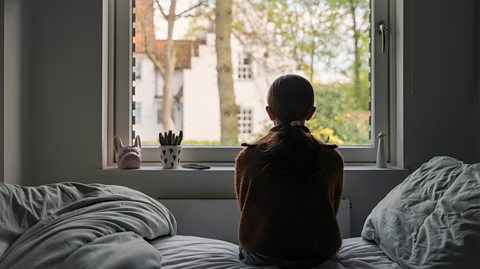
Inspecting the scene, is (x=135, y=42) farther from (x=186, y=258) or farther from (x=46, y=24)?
(x=186, y=258)

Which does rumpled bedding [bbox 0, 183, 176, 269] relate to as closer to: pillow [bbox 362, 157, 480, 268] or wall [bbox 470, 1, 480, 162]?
pillow [bbox 362, 157, 480, 268]

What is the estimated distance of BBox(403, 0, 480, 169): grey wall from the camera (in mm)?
2176

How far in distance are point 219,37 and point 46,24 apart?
71 centimetres

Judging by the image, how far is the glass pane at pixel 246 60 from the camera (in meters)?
2.34

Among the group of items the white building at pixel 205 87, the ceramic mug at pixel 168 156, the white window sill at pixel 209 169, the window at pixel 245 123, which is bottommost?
the white window sill at pixel 209 169

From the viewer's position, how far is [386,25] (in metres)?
2.30

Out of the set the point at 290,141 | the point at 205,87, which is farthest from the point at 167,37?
the point at 290,141

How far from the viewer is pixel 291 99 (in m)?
1.51

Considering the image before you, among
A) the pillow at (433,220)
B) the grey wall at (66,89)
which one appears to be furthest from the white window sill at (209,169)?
the pillow at (433,220)

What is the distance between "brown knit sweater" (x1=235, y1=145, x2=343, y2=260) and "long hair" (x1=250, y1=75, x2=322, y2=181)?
0.09 ft

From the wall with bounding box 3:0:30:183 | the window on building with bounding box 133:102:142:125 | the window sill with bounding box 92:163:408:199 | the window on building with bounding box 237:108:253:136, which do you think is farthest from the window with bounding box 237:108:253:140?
the wall with bounding box 3:0:30:183

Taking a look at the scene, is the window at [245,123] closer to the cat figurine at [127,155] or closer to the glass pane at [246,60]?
the glass pane at [246,60]

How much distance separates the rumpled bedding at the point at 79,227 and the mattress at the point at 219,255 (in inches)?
3.1

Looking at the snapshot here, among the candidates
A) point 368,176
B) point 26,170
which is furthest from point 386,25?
point 26,170
